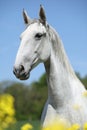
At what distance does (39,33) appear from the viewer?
6.15 meters

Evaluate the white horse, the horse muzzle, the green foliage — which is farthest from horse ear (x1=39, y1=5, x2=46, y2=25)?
the green foliage

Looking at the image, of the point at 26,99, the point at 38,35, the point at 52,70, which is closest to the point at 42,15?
the point at 38,35

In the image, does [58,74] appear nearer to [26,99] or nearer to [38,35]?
[38,35]

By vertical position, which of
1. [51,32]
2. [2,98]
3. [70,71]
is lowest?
[70,71]

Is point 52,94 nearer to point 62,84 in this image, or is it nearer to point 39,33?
point 62,84

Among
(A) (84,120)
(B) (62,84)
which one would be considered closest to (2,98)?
(A) (84,120)

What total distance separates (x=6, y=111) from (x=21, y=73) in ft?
11.6

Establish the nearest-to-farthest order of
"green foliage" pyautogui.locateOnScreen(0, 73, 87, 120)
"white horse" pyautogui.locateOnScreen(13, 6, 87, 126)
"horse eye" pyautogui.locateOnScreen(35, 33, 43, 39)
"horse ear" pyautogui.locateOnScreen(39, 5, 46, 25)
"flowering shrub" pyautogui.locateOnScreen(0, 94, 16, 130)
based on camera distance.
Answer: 1. "flowering shrub" pyautogui.locateOnScreen(0, 94, 16, 130)
2. "white horse" pyautogui.locateOnScreen(13, 6, 87, 126)
3. "horse eye" pyautogui.locateOnScreen(35, 33, 43, 39)
4. "horse ear" pyautogui.locateOnScreen(39, 5, 46, 25)
5. "green foliage" pyautogui.locateOnScreen(0, 73, 87, 120)

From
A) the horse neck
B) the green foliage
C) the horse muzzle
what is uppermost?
the horse muzzle

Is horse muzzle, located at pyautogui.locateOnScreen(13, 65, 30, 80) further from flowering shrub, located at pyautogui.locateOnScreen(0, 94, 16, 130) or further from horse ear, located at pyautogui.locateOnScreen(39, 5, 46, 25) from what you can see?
flowering shrub, located at pyautogui.locateOnScreen(0, 94, 16, 130)

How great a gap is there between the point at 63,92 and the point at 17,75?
75 cm

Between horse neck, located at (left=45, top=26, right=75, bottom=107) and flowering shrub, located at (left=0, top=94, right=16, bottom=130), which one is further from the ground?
flowering shrub, located at (left=0, top=94, right=16, bottom=130)

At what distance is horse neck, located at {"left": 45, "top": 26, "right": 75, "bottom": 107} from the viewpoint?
19.2 feet

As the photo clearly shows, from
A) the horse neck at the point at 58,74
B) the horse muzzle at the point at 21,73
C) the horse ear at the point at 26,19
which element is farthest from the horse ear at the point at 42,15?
the horse muzzle at the point at 21,73
